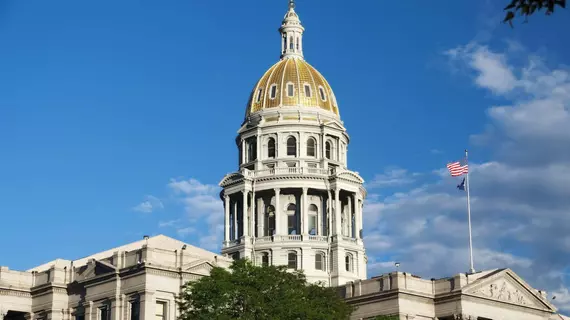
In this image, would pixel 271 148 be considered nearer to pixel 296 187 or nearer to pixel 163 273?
pixel 296 187

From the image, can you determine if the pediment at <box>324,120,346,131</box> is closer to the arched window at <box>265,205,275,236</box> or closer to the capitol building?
the capitol building

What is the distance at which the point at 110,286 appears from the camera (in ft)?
300

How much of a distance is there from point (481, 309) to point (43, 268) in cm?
4368

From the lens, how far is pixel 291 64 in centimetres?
12800

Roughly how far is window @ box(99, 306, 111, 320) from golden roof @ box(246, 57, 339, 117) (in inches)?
1599

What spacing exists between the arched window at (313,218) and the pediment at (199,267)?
96.8ft

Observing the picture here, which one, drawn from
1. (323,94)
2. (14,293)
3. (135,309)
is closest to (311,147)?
(323,94)

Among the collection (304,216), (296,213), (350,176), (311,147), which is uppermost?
(311,147)

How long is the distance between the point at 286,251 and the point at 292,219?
4318 millimetres

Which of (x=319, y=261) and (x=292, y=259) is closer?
(x=292, y=259)

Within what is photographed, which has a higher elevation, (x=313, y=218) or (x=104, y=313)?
(x=313, y=218)

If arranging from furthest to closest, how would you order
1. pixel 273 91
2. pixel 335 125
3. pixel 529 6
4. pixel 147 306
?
pixel 273 91, pixel 335 125, pixel 147 306, pixel 529 6

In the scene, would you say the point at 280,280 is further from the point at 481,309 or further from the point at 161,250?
the point at 481,309

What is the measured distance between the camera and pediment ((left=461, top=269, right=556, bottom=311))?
9706cm
